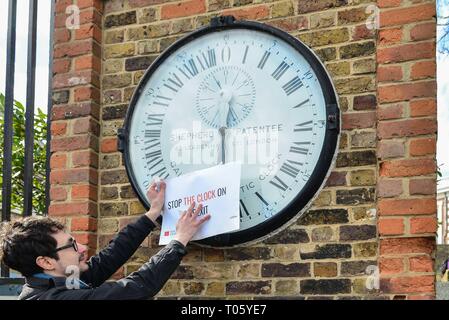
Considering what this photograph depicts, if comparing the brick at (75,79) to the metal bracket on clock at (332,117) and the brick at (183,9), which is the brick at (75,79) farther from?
the metal bracket on clock at (332,117)

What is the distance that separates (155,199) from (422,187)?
1.13 meters

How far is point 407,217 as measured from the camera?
268cm

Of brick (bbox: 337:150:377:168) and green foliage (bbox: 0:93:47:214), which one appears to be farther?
green foliage (bbox: 0:93:47:214)

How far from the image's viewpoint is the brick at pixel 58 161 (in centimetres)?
334

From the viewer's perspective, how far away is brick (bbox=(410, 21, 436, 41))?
9.10 ft

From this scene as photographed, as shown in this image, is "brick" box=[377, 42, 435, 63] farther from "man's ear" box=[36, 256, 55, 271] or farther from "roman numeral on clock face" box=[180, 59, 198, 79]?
"man's ear" box=[36, 256, 55, 271]

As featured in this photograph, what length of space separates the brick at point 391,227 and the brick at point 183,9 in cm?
130

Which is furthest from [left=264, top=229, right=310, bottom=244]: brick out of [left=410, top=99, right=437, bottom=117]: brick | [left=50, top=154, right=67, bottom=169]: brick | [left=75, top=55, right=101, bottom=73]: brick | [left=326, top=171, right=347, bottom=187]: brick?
[left=75, top=55, right=101, bottom=73]: brick

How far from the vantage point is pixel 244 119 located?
3033 millimetres

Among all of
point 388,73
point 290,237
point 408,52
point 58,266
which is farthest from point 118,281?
point 408,52

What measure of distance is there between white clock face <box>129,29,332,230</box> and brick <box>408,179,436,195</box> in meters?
0.42

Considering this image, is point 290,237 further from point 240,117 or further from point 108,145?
point 108,145
